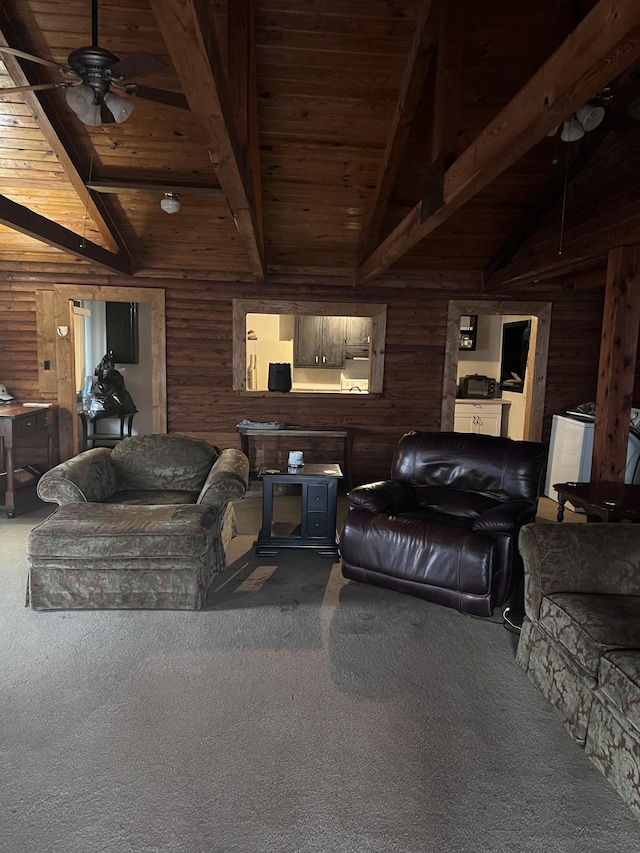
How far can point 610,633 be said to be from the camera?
2.01m

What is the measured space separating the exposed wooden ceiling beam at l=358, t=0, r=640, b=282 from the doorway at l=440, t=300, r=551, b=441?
3.38 metres

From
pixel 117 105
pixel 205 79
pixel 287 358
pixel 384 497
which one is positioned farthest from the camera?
pixel 287 358

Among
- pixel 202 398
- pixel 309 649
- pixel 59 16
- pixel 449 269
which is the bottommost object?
pixel 309 649

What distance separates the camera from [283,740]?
6.89 ft

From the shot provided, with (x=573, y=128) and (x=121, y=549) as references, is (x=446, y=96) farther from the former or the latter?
(x=121, y=549)

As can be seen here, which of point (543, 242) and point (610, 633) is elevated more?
point (543, 242)

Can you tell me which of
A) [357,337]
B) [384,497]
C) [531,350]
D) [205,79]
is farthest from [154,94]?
[357,337]

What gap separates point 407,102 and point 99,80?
191cm

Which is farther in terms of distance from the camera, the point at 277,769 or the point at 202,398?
the point at 202,398

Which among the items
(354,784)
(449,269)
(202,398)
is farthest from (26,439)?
(354,784)

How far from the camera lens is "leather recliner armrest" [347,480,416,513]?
355 cm

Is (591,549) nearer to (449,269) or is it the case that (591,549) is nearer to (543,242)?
(543,242)

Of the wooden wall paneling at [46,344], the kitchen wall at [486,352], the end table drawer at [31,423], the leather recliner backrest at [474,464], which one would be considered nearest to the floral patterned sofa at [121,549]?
the leather recliner backrest at [474,464]

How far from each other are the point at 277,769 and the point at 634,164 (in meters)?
4.38
